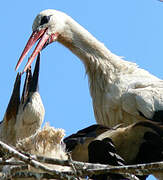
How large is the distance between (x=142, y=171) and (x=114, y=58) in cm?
312

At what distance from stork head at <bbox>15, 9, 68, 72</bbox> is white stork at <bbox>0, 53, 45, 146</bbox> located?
72 cm

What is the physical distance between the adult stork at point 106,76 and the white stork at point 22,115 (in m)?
0.31

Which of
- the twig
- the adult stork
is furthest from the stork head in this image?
the twig

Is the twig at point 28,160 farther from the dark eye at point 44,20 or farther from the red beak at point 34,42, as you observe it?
the dark eye at point 44,20

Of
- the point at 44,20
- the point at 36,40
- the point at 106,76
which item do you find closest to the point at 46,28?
the point at 44,20

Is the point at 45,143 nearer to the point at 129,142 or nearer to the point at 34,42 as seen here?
the point at 129,142

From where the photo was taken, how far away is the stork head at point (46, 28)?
639cm

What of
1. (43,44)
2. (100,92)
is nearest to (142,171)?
(100,92)

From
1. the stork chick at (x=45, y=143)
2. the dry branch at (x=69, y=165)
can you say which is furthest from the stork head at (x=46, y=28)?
the dry branch at (x=69, y=165)

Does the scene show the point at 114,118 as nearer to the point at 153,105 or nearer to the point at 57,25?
the point at 153,105

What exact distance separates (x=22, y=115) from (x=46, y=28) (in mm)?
1256

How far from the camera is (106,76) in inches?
243

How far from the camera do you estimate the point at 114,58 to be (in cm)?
632

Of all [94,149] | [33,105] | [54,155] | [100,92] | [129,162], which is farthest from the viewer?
[100,92]
